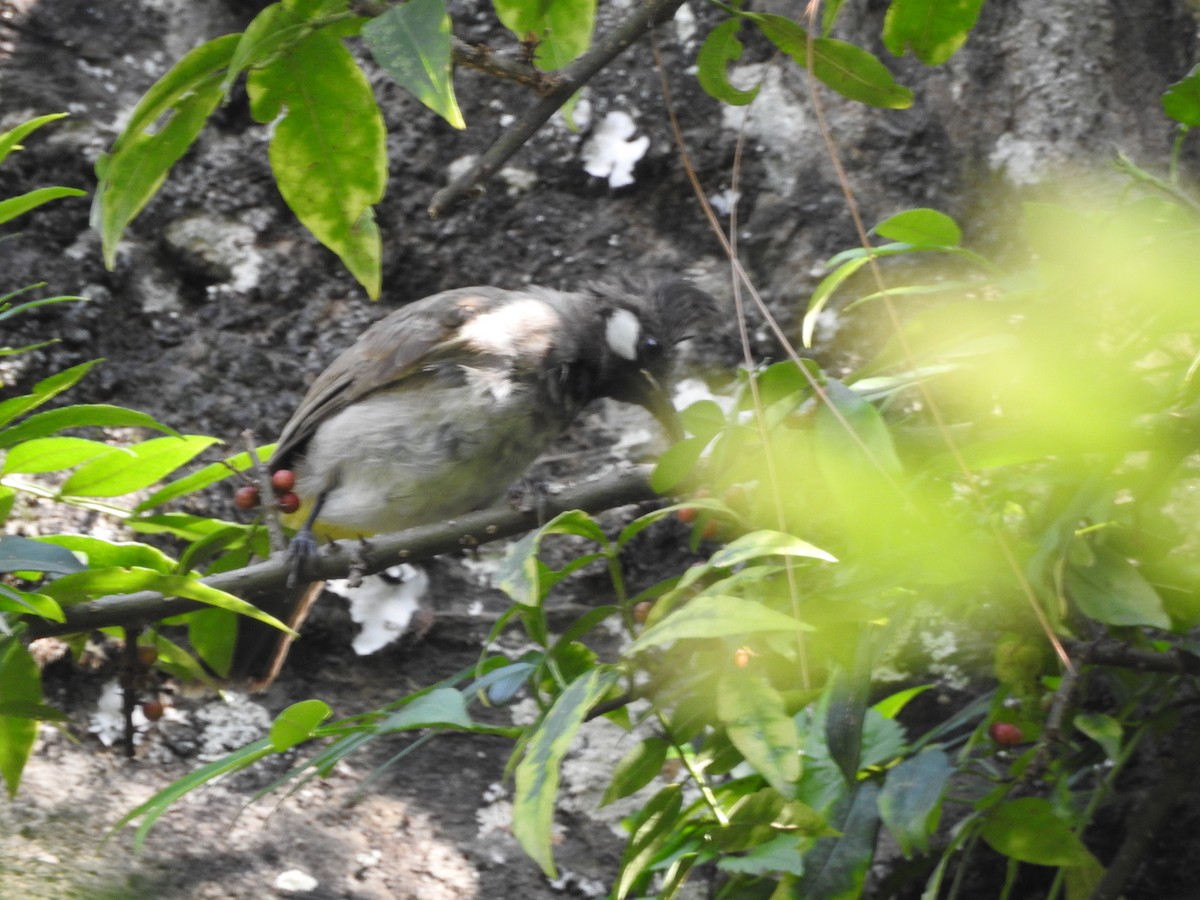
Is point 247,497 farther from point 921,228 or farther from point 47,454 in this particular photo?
point 921,228

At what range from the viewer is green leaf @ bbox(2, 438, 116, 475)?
6.50 ft

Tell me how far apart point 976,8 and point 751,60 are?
1.41 metres

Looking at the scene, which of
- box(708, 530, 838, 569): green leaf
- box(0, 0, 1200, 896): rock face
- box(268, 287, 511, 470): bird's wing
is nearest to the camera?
box(708, 530, 838, 569): green leaf

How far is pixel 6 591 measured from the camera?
1.61 meters

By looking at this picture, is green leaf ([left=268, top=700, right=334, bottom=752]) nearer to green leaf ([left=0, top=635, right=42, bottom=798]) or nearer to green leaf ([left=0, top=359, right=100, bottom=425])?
green leaf ([left=0, top=635, right=42, bottom=798])

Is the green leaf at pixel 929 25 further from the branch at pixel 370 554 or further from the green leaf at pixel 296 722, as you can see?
the green leaf at pixel 296 722

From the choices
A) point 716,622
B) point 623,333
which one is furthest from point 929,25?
point 623,333

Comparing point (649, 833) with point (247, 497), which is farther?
point (247, 497)

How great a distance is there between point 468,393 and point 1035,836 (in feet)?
6.15

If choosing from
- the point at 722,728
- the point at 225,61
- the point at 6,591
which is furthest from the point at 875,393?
the point at 6,591

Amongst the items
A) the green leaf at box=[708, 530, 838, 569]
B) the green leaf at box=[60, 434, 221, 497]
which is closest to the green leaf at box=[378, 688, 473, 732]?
the green leaf at box=[708, 530, 838, 569]

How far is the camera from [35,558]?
168 cm

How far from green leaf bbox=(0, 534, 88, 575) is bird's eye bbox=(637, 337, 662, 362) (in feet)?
5.49

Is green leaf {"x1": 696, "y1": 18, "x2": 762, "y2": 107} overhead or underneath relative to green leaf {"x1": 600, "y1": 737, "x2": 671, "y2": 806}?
overhead
